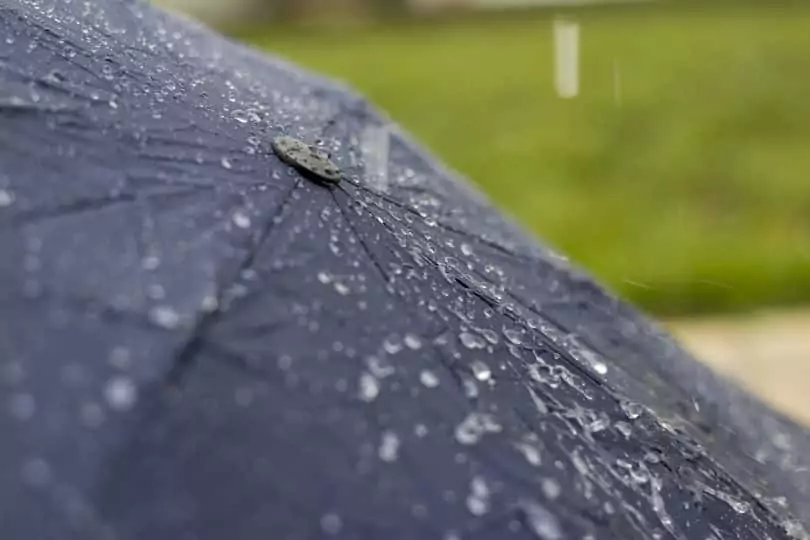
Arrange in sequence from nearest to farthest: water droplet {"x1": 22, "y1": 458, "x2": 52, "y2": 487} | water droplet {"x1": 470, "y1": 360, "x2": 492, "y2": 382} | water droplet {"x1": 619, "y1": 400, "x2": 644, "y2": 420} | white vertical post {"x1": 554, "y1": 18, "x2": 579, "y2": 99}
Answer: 1. water droplet {"x1": 22, "y1": 458, "x2": 52, "y2": 487}
2. water droplet {"x1": 470, "y1": 360, "x2": 492, "y2": 382}
3. water droplet {"x1": 619, "y1": 400, "x2": 644, "y2": 420}
4. white vertical post {"x1": 554, "y1": 18, "x2": 579, "y2": 99}

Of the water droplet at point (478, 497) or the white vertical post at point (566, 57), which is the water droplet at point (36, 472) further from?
the white vertical post at point (566, 57)

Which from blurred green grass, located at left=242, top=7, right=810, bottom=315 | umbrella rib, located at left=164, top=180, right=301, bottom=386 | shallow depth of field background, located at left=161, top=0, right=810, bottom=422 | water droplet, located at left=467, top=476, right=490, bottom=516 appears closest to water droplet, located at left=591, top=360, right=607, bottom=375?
water droplet, located at left=467, top=476, right=490, bottom=516

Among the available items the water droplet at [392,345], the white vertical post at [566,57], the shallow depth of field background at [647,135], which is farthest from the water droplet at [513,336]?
the white vertical post at [566,57]

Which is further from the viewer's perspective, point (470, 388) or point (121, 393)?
point (470, 388)

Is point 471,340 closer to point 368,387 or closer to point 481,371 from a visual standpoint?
point 481,371

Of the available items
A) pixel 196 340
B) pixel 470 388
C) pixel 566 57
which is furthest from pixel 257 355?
pixel 566 57

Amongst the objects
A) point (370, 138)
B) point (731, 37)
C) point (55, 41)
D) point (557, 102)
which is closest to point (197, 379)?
point (55, 41)

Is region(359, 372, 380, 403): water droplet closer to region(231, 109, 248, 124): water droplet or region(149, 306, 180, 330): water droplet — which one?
region(149, 306, 180, 330): water droplet
